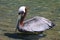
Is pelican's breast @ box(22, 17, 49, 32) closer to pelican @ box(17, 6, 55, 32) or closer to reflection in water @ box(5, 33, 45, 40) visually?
pelican @ box(17, 6, 55, 32)

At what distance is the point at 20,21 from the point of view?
341 inches

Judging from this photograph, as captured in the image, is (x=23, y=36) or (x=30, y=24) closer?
(x=23, y=36)

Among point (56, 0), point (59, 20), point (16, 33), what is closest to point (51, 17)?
point (59, 20)

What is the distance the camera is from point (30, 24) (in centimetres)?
864

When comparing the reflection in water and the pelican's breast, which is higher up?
the pelican's breast

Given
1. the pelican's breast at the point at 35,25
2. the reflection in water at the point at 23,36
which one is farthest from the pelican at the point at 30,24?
the reflection in water at the point at 23,36

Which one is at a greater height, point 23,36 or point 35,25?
point 35,25

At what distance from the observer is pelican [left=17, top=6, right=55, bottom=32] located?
845 cm

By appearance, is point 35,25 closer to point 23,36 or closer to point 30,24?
point 30,24

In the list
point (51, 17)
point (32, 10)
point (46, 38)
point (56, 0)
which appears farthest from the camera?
point (56, 0)

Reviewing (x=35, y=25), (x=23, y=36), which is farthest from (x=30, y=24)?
(x=23, y=36)

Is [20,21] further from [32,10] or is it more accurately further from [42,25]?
[32,10]

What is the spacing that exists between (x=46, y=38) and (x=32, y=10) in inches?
143

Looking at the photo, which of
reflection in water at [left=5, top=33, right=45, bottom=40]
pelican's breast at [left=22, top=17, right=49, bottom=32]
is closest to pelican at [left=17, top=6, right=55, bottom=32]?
pelican's breast at [left=22, top=17, right=49, bottom=32]
